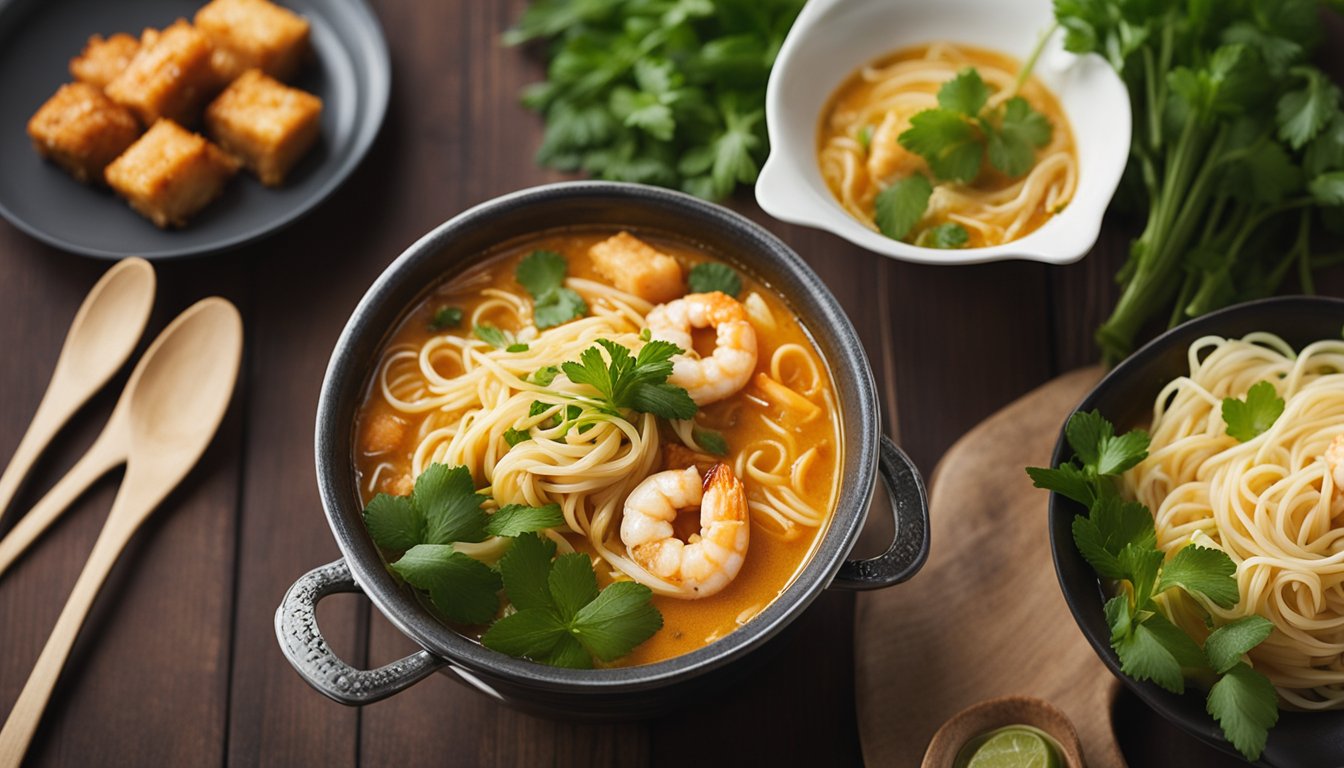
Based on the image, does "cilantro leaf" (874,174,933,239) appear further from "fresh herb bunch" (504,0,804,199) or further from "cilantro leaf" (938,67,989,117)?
"fresh herb bunch" (504,0,804,199)

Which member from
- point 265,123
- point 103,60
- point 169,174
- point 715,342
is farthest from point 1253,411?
point 103,60

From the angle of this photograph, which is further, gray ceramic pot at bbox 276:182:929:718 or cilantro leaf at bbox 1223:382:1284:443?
cilantro leaf at bbox 1223:382:1284:443

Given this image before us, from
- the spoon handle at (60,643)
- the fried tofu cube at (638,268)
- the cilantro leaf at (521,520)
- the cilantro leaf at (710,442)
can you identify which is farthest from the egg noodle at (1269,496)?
the spoon handle at (60,643)

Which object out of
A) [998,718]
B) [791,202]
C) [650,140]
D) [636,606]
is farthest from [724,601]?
[650,140]

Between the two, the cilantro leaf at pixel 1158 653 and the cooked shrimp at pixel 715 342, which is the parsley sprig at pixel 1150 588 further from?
the cooked shrimp at pixel 715 342

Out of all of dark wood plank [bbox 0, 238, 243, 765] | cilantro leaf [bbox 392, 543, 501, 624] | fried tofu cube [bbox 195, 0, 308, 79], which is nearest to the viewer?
cilantro leaf [bbox 392, 543, 501, 624]

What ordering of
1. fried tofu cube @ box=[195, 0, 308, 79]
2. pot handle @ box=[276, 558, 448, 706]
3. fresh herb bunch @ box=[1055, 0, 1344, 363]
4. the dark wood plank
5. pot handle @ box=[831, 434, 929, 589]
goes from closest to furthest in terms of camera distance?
pot handle @ box=[276, 558, 448, 706], pot handle @ box=[831, 434, 929, 589], the dark wood plank, fresh herb bunch @ box=[1055, 0, 1344, 363], fried tofu cube @ box=[195, 0, 308, 79]

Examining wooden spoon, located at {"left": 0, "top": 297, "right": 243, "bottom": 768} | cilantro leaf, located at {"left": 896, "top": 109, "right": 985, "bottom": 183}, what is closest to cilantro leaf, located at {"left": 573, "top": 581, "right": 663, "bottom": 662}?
wooden spoon, located at {"left": 0, "top": 297, "right": 243, "bottom": 768}
